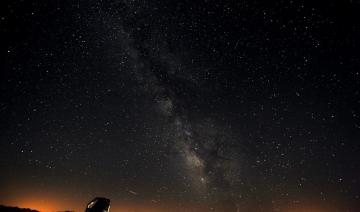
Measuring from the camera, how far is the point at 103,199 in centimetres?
1187

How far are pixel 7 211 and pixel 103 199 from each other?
4.15m

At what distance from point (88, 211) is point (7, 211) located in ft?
12.1

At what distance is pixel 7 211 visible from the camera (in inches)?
473

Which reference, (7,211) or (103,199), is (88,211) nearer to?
(103,199)

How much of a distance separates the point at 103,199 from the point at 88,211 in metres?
0.75

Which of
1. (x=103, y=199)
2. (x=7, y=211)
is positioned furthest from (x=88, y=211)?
(x=7, y=211)
